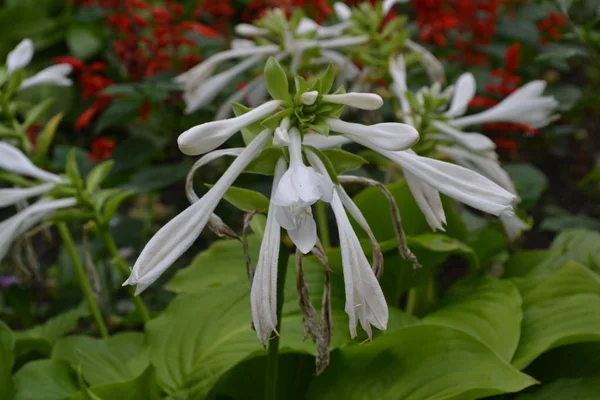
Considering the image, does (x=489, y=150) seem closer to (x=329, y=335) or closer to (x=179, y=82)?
(x=329, y=335)

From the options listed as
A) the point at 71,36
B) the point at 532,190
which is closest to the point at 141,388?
the point at 532,190

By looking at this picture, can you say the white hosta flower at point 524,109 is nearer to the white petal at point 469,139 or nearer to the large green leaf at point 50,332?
the white petal at point 469,139

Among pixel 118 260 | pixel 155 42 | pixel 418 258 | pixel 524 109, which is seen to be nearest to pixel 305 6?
pixel 155 42

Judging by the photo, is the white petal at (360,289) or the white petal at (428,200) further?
the white petal at (428,200)

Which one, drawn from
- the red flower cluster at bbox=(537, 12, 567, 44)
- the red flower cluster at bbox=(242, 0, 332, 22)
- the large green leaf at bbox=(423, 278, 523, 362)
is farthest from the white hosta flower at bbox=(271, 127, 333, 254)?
the red flower cluster at bbox=(537, 12, 567, 44)

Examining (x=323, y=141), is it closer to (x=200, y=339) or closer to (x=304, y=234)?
(x=304, y=234)

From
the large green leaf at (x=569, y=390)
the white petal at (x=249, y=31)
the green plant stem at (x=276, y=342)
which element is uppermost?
the white petal at (x=249, y=31)

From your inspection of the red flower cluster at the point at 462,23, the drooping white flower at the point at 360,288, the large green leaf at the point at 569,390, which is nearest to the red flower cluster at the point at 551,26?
the red flower cluster at the point at 462,23
